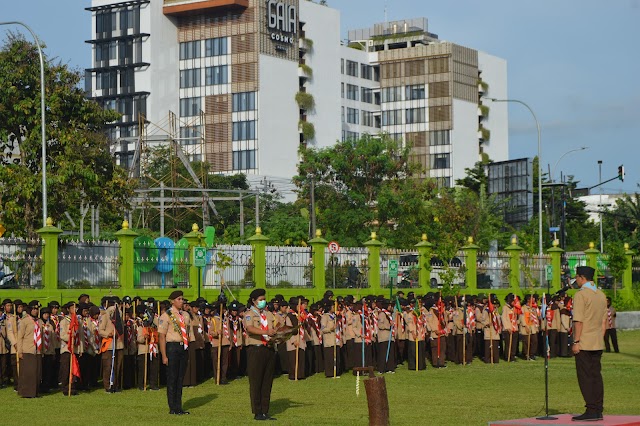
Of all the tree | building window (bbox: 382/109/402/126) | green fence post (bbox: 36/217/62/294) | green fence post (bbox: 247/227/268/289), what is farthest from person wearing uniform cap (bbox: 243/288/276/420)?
building window (bbox: 382/109/402/126)

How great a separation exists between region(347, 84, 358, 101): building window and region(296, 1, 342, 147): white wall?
468 centimetres

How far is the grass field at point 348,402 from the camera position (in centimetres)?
1678

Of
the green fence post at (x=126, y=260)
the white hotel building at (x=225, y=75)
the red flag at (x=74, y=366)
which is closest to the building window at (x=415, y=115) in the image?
the white hotel building at (x=225, y=75)

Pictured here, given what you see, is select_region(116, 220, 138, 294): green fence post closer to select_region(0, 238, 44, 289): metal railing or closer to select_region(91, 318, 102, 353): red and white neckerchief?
select_region(0, 238, 44, 289): metal railing

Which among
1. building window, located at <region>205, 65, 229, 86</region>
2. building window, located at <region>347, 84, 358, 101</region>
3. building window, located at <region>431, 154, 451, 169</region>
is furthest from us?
building window, located at <region>431, 154, 451, 169</region>

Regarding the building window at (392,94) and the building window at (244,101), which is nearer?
the building window at (244,101)

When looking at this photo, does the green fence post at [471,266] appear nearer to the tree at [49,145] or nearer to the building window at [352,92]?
the tree at [49,145]

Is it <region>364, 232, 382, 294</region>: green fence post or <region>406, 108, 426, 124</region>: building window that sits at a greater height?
<region>406, 108, 426, 124</region>: building window

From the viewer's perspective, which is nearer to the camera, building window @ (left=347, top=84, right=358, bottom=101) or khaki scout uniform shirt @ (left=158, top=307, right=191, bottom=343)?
khaki scout uniform shirt @ (left=158, top=307, right=191, bottom=343)

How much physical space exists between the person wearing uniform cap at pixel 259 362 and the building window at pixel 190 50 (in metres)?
77.1

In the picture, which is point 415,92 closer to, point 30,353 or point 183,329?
point 30,353

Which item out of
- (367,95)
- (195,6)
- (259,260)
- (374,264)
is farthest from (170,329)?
(367,95)

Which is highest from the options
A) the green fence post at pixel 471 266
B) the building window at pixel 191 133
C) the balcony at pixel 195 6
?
the balcony at pixel 195 6

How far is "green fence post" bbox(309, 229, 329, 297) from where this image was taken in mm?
32750
